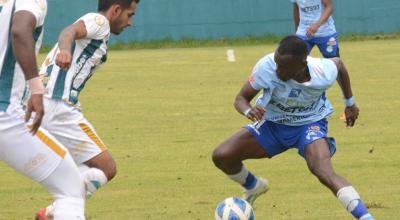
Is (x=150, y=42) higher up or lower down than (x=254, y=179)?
lower down

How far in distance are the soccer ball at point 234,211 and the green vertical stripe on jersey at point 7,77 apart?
2744 millimetres

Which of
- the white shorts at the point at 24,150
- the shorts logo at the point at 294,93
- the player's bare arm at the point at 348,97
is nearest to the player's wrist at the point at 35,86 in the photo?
the white shorts at the point at 24,150

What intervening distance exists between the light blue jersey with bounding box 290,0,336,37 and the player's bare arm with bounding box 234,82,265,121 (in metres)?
8.75

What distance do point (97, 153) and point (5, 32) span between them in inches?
74.9

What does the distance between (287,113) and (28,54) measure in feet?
11.6

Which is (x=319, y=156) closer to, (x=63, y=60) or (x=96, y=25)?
(x=96, y=25)

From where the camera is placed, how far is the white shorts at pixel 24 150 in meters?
7.02

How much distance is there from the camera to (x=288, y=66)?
9391 millimetres

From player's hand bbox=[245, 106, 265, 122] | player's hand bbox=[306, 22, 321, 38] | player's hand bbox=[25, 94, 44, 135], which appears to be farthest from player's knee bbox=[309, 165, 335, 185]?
player's hand bbox=[306, 22, 321, 38]

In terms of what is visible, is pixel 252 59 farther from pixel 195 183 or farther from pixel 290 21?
pixel 195 183

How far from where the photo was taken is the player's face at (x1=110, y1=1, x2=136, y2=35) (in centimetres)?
896

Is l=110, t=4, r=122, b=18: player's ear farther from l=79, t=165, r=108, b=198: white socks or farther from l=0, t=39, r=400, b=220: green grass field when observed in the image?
l=0, t=39, r=400, b=220: green grass field

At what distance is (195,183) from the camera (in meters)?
11.7

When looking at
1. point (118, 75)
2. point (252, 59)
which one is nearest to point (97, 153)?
point (118, 75)
